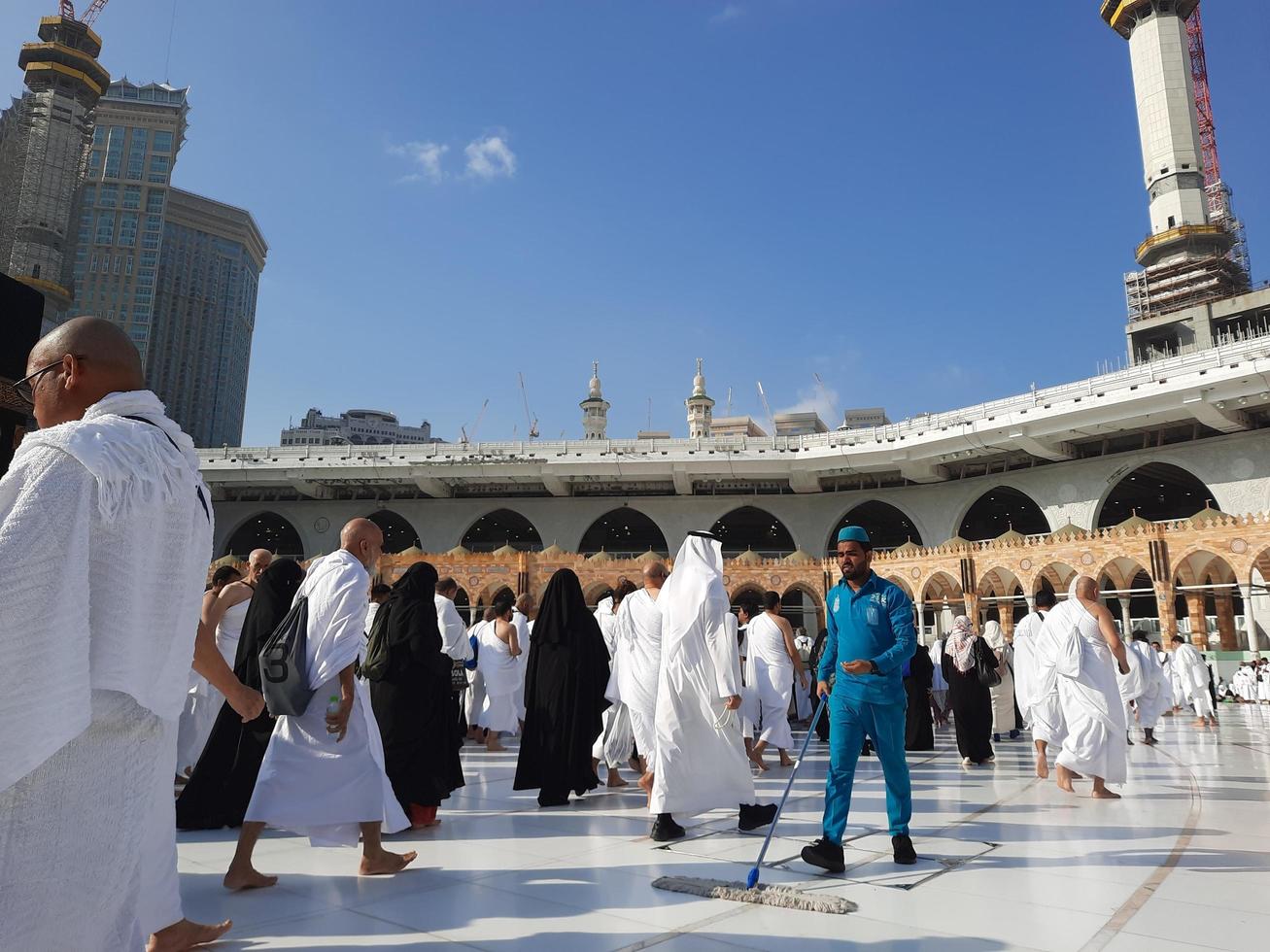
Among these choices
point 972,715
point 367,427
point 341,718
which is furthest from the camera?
point 367,427

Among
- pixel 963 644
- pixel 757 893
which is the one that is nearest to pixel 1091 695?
pixel 963 644

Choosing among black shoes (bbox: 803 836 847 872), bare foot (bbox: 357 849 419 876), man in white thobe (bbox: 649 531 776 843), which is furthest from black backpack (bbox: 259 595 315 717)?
black shoes (bbox: 803 836 847 872)

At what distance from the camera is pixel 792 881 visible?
307 cm

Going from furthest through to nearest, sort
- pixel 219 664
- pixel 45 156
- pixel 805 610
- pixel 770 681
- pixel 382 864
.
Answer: pixel 45 156
pixel 805 610
pixel 770 681
pixel 382 864
pixel 219 664

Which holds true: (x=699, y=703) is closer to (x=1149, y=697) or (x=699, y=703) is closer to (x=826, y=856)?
(x=826, y=856)

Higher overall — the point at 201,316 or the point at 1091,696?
the point at 201,316

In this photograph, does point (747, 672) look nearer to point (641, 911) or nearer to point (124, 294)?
point (641, 911)

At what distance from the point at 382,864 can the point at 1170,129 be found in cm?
5014

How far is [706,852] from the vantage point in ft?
11.8

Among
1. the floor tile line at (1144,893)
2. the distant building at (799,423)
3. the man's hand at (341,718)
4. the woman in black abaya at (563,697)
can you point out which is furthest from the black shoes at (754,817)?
the distant building at (799,423)

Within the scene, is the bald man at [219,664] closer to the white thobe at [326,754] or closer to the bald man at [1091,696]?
the white thobe at [326,754]

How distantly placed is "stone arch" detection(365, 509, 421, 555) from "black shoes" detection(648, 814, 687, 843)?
3252 centimetres

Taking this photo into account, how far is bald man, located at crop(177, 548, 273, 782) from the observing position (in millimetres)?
2068

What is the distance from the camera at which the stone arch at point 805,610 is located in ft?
90.7
